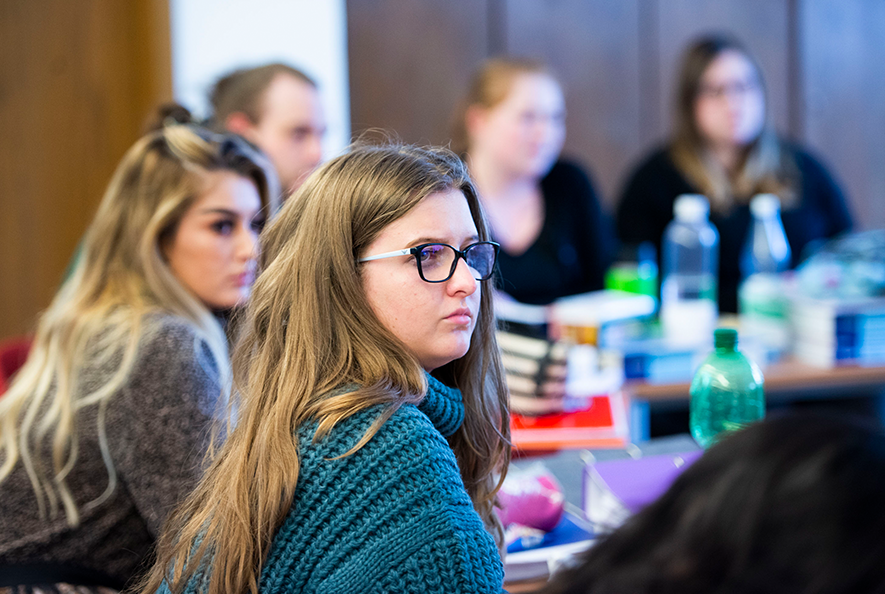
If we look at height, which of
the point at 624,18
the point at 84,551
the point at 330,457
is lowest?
the point at 84,551

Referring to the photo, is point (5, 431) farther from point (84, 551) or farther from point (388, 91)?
point (388, 91)

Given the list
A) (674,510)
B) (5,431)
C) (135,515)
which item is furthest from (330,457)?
(5,431)

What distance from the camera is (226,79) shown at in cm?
239

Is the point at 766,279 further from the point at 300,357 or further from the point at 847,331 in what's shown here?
the point at 300,357

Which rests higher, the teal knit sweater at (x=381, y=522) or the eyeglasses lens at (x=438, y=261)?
the eyeglasses lens at (x=438, y=261)

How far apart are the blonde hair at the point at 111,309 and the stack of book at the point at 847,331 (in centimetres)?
148

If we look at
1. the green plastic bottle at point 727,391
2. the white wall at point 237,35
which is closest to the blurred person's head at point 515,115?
the white wall at point 237,35

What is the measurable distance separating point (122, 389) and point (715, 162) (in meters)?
2.17

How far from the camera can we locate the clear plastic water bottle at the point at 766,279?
7.40 feet

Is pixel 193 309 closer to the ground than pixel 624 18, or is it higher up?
closer to the ground

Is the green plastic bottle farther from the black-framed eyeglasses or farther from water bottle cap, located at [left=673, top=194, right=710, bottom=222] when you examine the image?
water bottle cap, located at [left=673, top=194, right=710, bottom=222]

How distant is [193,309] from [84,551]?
16.7 inches

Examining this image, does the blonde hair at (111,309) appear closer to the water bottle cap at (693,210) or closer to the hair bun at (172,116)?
the hair bun at (172,116)

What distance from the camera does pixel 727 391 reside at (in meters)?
1.29
